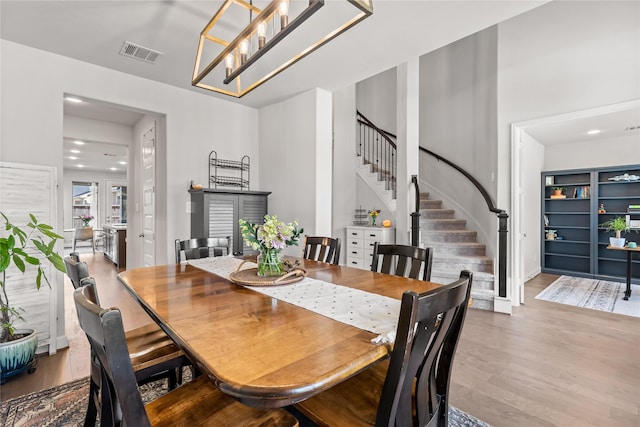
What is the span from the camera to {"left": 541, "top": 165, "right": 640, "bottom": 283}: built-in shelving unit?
518 cm

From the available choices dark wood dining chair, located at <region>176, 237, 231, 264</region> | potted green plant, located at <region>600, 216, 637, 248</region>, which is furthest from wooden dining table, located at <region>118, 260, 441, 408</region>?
potted green plant, located at <region>600, 216, 637, 248</region>

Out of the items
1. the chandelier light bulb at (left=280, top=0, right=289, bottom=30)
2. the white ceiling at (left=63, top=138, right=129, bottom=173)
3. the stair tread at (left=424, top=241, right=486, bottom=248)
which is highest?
the white ceiling at (left=63, top=138, right=129, bottom=173)

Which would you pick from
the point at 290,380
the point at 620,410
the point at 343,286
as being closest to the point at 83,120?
the point at 343,286

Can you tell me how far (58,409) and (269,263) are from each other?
158 centimetres

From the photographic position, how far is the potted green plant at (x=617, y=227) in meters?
4.56

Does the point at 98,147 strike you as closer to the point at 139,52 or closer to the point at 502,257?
the point at 139,52

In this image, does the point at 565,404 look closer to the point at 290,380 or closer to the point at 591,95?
the point at 290,380

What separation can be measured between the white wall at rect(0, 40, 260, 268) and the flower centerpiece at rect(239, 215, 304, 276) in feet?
7.68

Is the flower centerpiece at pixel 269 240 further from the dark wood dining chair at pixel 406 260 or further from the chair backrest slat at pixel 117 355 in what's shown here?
the chair backrest slat at pixel 117 355

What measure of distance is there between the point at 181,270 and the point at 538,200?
6378 mm

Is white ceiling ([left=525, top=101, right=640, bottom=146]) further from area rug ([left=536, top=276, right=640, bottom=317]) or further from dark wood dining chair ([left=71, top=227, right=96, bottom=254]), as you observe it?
dark wood dining chair ([left=71, top=227, right=96, bottom=254])

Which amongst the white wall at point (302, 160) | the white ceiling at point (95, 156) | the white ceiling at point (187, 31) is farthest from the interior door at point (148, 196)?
the white wall at point (302, 160)

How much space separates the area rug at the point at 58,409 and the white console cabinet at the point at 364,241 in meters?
2.93

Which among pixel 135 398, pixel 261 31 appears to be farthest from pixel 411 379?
pixel 261 31
